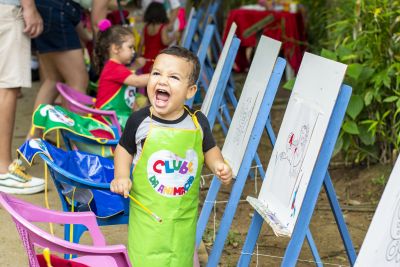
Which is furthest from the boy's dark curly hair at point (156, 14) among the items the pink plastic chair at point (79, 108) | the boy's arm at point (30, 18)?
the boy's arm at point (30, 18)

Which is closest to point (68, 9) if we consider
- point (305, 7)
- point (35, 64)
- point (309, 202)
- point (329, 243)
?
point (329, 243)

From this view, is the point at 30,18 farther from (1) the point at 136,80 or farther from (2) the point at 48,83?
(2) the point at 48,83

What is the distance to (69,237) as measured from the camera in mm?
3639

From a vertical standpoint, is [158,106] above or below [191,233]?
above

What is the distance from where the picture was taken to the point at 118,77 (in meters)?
5.48

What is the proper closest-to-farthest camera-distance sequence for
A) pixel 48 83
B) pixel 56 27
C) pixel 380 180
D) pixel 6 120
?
pixel 6 120 → pixel 380 180 → pixel 56 27 → pixel 48 83

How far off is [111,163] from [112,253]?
54.8 inches

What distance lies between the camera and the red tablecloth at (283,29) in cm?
971

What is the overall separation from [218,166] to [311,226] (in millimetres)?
2009

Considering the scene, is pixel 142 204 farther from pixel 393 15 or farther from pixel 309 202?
pixel 393 15

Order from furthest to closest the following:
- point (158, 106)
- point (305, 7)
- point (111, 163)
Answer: point (305, 7) < point (111, 163) < point (158, 106)

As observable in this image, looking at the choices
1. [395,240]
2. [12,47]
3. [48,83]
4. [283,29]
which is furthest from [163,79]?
[283,29]

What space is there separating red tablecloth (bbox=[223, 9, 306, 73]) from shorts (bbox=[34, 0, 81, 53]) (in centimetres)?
383

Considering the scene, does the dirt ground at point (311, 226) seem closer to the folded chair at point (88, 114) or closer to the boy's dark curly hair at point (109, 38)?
the folded chair at point (88, 114)
